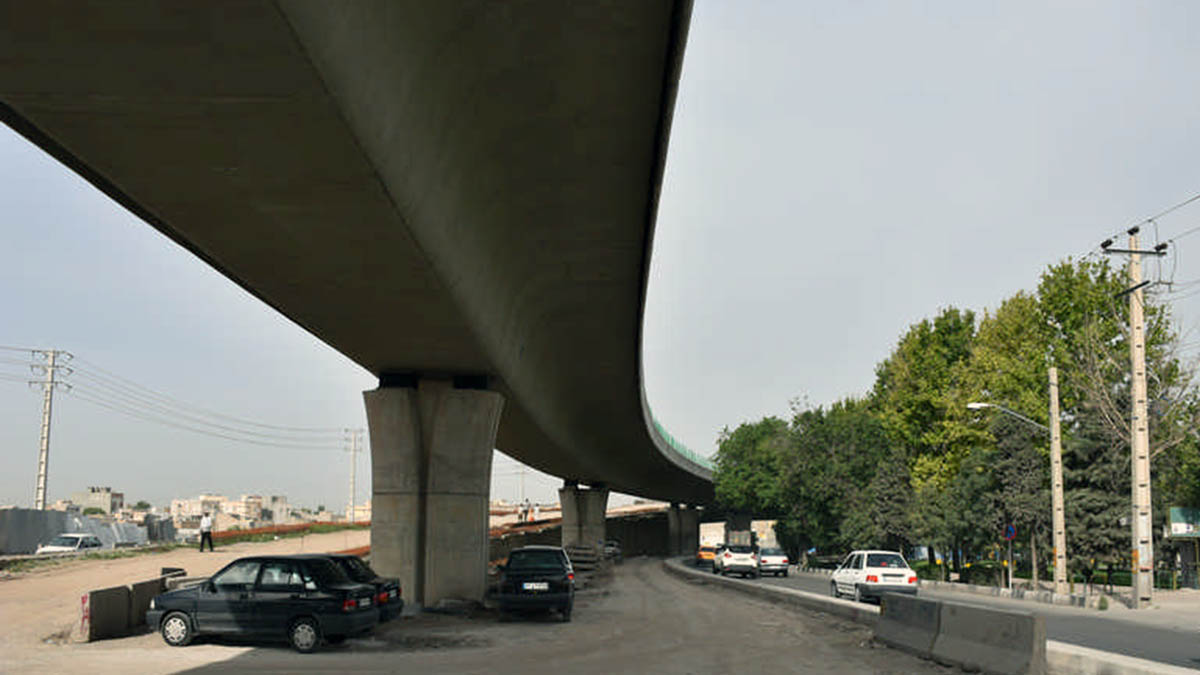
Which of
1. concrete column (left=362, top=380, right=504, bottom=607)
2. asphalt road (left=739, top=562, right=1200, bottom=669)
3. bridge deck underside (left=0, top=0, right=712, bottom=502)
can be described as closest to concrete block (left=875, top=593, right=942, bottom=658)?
asphalt road (left=739, top=562, right=1200, bottom=669)

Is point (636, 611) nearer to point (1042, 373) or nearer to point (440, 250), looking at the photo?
point (440, 250)

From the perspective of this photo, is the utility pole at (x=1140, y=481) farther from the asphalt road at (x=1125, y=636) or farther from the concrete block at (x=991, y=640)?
the concrete block at (x=991, y=640)

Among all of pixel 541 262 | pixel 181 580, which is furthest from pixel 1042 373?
pixel 181 580

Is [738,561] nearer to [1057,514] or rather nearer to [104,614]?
[1057,514]

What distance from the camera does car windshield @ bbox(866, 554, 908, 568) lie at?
95.6 ft

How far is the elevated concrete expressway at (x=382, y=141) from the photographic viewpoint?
28.4ft

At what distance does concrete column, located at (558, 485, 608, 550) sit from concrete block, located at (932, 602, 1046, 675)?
63.9 metres

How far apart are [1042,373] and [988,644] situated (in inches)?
1540

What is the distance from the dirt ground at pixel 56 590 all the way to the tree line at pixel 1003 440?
35.7 metres

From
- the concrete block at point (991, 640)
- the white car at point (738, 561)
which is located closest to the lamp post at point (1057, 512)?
the white car at point (738, 561)

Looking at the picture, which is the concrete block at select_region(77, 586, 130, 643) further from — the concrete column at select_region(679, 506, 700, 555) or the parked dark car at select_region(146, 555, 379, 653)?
the concrete column at select_region(679, 506, 700, 555)

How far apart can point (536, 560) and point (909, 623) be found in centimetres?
Result: 1034

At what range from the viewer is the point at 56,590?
32719 millimetres

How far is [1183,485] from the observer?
50.6 meters
